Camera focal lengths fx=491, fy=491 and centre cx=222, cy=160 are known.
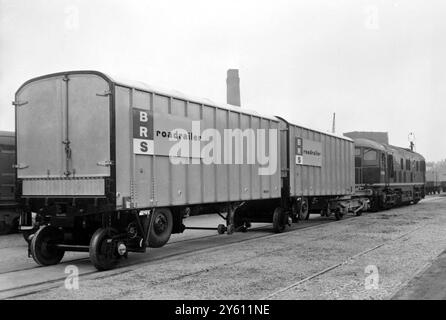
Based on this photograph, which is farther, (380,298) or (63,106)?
(63,106)

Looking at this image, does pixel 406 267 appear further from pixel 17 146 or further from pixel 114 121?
pixel 17 146

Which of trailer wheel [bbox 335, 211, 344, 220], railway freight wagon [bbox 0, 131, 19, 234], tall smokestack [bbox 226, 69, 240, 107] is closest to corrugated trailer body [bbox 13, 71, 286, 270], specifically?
railway freight wagon [bbox 0, 131, 19, 234]

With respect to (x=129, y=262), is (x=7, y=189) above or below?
above

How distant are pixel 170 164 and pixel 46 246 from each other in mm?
2663

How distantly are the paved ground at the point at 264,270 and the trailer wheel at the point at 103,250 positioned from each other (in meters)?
0.16

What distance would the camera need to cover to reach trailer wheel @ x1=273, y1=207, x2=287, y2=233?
45.9ft

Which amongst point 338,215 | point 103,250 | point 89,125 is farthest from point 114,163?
point 338,215

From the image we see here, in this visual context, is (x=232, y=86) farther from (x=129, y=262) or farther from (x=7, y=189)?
(x=129, y=262)

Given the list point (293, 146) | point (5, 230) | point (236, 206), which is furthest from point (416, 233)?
point (5, 230)

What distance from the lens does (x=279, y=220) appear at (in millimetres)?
14117

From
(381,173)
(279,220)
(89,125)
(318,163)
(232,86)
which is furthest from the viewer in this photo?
(232,86)

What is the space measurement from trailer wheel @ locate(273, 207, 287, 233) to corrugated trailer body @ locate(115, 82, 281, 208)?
2.04m

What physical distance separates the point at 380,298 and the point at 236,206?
6.18 meters
